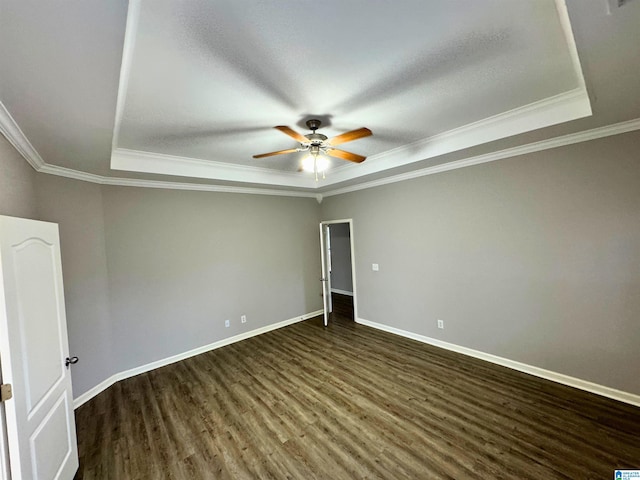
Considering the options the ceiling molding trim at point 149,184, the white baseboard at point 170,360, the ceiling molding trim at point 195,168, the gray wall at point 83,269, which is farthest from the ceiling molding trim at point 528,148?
the gray wall at point 83,269

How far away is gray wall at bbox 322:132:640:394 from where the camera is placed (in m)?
2.49

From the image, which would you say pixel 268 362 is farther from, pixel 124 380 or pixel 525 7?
pixel 525 7

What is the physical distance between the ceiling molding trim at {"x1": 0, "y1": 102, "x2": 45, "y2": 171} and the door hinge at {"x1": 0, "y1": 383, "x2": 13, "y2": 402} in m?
1.61

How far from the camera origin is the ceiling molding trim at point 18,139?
5.57 ft

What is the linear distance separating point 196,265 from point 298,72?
10.7 feet

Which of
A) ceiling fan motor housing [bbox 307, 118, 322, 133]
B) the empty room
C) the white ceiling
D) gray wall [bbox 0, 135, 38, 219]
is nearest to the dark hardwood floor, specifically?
the empty room

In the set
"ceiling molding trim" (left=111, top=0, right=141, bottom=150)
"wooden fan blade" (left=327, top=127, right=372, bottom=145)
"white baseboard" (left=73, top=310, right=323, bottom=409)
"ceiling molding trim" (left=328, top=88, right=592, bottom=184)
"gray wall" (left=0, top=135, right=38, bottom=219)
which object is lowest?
"white baseboard" (left=73, top=310, right=323, bottom=409)

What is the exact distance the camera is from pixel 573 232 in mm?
2715

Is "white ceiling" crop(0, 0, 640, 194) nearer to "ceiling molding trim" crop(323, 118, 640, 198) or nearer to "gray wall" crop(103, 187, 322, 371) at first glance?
"ceiling molding trim" crop(323, 118, 640, 198)

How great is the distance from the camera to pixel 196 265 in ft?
13.2

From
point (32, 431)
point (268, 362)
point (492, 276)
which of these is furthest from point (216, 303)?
point (492, 276)

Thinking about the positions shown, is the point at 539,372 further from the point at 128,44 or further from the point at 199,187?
the point at 199,187

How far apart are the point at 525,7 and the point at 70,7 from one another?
201cm

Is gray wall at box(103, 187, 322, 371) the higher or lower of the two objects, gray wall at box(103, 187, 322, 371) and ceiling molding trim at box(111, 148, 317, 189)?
the lower
